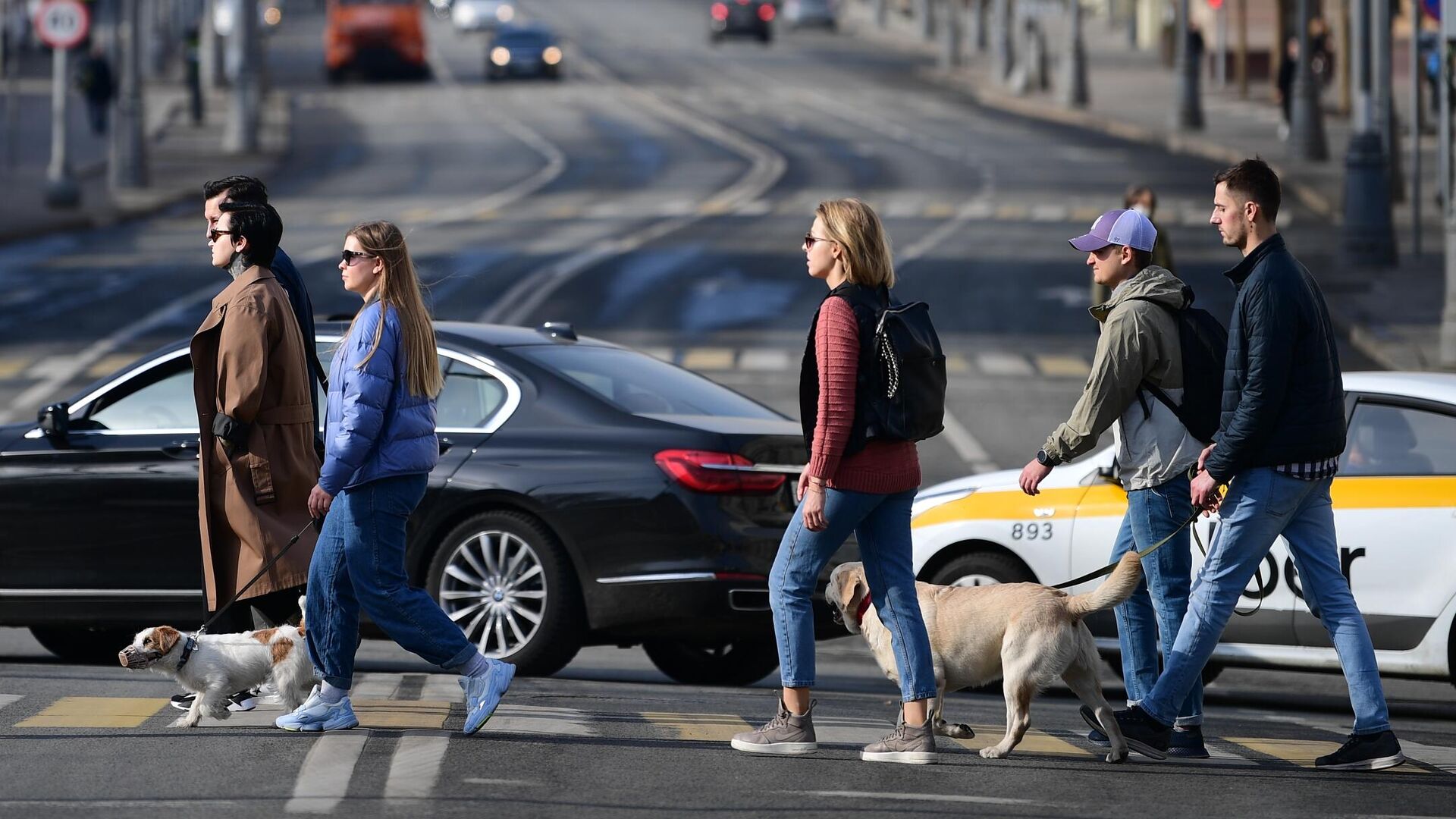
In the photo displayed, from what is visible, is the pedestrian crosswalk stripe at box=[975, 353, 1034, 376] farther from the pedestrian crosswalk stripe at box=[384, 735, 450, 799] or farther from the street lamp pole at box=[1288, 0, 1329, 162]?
the street lamp pole at box=[1288, 0, 1329, 162]

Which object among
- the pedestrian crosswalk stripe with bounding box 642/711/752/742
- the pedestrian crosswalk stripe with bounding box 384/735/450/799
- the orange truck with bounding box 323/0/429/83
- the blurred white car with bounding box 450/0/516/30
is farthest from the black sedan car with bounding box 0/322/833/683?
the blurred white car with bounding box 450/0/516/30

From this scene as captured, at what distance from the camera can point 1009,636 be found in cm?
745

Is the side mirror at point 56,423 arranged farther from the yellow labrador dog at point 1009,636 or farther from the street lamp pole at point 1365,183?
the street lamp pole at point 1365,183

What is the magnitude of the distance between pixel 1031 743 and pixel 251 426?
2850 mm

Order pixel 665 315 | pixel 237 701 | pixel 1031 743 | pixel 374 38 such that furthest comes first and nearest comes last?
pixel 374 38 → pixel 665 315 → pixel 237 701 → pixel 1031 743

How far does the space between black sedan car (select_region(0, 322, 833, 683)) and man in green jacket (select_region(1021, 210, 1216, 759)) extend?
1.92 m

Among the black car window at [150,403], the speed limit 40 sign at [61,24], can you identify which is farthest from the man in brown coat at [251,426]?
the speed limit 40 sign at [61,24]

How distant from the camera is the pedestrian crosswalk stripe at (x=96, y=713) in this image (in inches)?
308

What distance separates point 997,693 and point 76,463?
4.01 meters

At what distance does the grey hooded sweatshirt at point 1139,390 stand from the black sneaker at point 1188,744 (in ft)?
2.79

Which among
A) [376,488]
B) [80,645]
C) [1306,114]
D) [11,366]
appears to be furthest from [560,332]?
[1306,114]

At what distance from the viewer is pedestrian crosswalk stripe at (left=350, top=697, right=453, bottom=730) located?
779 cm

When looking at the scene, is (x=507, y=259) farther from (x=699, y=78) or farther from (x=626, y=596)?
(x=699, y=78)

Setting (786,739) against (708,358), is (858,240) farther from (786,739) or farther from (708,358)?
(708,358)
